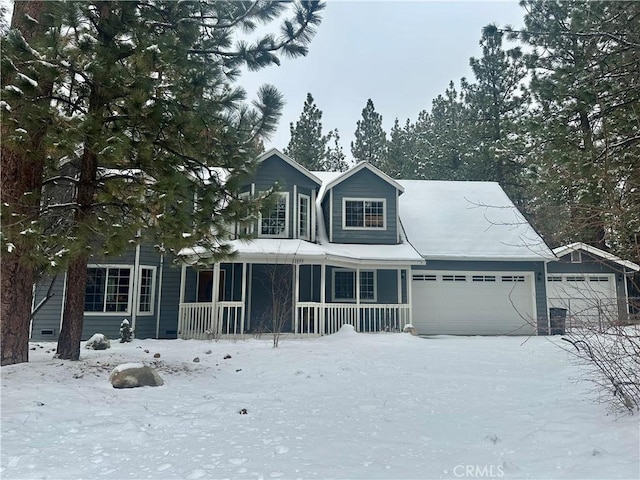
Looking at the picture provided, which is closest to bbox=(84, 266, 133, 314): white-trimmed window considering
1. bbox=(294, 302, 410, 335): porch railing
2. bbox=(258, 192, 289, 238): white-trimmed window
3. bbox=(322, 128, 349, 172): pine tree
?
bbox=(258, 192, 289, 238): white-trimmed window

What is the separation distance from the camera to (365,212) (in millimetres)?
15789

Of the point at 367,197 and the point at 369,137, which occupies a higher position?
the point at 369,137

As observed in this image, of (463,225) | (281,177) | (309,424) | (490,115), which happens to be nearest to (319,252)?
(281,177)

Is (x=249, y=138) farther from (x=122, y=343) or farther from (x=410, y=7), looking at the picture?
(x=122, y=343)

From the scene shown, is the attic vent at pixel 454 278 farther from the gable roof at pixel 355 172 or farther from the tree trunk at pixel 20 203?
the tree trunk at pixel 20 203

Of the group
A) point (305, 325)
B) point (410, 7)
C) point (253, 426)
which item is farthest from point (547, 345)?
point (253, 426)

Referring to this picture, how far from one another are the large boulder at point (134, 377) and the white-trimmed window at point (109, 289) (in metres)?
8.29

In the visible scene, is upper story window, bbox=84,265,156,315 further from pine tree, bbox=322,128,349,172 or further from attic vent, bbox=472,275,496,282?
pine tree, bbox=322,128,349,172

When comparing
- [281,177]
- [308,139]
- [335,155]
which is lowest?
[281,177]

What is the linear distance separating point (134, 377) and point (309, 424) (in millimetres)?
2533

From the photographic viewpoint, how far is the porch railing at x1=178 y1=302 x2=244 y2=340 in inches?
495

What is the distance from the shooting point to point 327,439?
408cm

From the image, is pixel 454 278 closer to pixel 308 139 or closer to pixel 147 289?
pixel 147 289

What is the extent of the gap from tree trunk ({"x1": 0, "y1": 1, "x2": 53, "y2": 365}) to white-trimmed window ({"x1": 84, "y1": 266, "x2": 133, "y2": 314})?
738 centimetres
